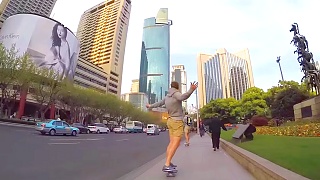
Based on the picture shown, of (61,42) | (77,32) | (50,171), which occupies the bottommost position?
(50,171)

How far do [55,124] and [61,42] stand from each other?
4874 cm

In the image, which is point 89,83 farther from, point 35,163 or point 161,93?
point 35,163

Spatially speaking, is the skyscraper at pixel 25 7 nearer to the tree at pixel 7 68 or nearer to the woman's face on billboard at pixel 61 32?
the woman's face on billboard at pixel 61 32

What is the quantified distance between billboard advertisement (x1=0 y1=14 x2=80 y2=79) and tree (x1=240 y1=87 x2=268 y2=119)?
137 ft

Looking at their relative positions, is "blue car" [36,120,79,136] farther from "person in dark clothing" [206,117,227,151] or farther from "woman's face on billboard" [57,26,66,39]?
"woman's face on billboard" [57,26,66,39]

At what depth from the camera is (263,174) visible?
167 inches

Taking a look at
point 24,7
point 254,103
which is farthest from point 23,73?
point 24,7

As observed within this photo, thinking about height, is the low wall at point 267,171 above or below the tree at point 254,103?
below

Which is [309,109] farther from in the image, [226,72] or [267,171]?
[226,72]

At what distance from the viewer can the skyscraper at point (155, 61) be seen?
13775 centimetres

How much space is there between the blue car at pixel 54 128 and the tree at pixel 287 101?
2907 centimetres

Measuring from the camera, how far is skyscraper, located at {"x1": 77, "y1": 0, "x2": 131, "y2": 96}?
11650 centimetres

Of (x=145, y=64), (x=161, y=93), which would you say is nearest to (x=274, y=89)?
(x=161, y=93)

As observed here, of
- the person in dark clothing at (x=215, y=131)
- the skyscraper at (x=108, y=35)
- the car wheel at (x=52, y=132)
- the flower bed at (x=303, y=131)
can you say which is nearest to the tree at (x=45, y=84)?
the car wheel at (x=52, y=132)
